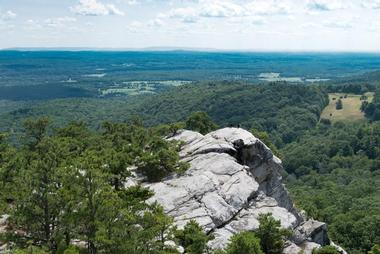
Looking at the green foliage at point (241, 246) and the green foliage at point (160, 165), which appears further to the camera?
the green foliage at point (160, 165)

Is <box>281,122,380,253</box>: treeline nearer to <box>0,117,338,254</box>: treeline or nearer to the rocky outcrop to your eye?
the rocky outcrop

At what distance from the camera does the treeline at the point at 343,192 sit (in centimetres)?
9288

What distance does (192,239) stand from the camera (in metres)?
39.2

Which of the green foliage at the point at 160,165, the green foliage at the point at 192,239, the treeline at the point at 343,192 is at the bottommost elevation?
the treeline at the point at 343,192

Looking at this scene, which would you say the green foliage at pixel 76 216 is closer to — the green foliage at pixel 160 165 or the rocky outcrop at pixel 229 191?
the rocky outcrop at pixel 229 191

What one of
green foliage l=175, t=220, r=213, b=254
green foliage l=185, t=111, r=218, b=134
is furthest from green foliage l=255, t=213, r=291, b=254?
green foliage l=185, t=111, r=218, b=134

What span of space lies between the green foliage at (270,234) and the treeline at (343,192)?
32775mm

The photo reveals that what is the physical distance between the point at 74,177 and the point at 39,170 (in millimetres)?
3194

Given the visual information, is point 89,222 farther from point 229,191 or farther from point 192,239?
point 229,191

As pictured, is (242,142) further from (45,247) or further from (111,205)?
(45,247)

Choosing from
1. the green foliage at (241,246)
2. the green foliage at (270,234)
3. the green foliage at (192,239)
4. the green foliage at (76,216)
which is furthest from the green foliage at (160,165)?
the green foliage at (241,246)

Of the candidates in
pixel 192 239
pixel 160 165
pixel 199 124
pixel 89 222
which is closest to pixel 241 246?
pixel 192 239

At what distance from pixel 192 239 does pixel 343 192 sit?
382ft

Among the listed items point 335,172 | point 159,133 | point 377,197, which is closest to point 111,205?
point 159,133
